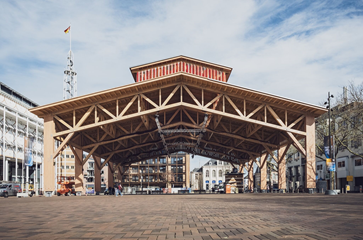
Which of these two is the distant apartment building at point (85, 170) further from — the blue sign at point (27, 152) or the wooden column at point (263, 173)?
the wooden column at point (263, 173)

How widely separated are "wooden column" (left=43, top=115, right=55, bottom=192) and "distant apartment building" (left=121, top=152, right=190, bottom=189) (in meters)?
65.9

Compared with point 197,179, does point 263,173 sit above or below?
above

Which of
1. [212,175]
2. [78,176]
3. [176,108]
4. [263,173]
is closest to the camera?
[176,108]

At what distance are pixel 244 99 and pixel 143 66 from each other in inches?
564

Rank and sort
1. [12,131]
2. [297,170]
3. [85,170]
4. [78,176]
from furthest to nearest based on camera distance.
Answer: [85,170] → [297,170] → [12,131] → [78,176]

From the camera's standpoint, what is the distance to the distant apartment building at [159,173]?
323 feet

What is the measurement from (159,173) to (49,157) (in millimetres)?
67847

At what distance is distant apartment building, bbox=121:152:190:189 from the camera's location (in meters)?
98.5

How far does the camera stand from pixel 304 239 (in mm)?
5699

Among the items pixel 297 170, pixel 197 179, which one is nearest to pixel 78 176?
pixel 297 170

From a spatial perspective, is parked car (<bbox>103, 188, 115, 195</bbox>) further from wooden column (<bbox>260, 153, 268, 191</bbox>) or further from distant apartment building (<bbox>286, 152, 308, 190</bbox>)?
distant apartment building (<bbox>286, 152, 308, 190</bbox>)

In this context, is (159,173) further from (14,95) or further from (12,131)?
(12,131)

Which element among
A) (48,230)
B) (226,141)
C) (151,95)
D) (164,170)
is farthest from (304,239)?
(164,170)

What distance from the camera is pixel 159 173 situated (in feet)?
325
